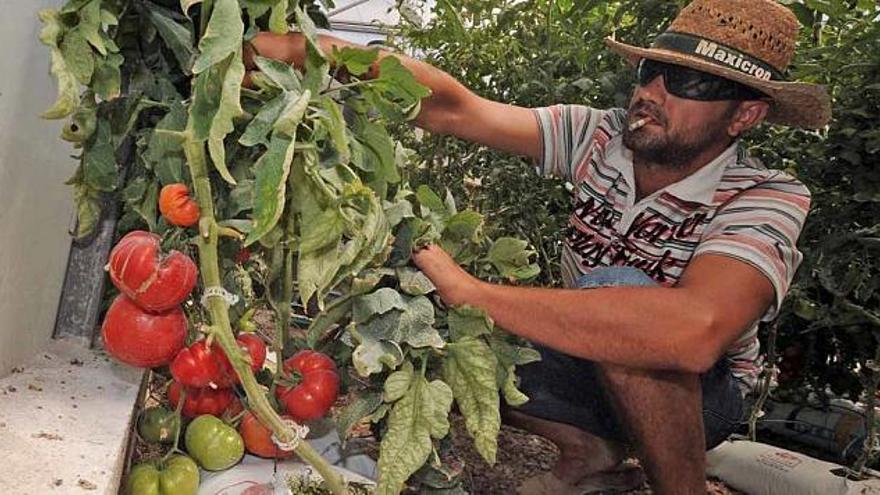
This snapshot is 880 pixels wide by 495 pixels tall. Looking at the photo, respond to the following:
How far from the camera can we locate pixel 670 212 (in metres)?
1.67

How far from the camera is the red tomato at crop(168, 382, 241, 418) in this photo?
48.9 inches

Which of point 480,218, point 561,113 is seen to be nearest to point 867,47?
point 561,113

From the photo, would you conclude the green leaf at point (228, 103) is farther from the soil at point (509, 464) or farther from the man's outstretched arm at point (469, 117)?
the soil at point (509, 464)

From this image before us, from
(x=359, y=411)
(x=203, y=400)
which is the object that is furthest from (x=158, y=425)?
(x=359, y=411)

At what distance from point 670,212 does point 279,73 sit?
0.97 m

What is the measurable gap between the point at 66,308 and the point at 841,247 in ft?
4.92

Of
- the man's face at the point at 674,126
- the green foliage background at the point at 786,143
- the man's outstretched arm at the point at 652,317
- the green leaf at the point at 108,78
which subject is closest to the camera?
the green leaf at the point at 108,78

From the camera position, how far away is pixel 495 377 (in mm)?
1171

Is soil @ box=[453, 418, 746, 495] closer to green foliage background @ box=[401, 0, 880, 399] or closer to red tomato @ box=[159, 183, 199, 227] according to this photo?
green foliage background @ box=[401, 0, 880, 399]

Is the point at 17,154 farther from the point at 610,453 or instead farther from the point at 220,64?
the point at 610,453

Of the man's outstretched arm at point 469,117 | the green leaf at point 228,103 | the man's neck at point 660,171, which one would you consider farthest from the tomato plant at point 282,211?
the man's neck at point 660,171

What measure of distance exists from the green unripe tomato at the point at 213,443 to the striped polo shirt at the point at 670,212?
0.79 meters

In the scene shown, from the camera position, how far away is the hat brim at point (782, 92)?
156 centimetres

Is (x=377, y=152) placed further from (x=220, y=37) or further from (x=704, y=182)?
(x=704, y=182)
